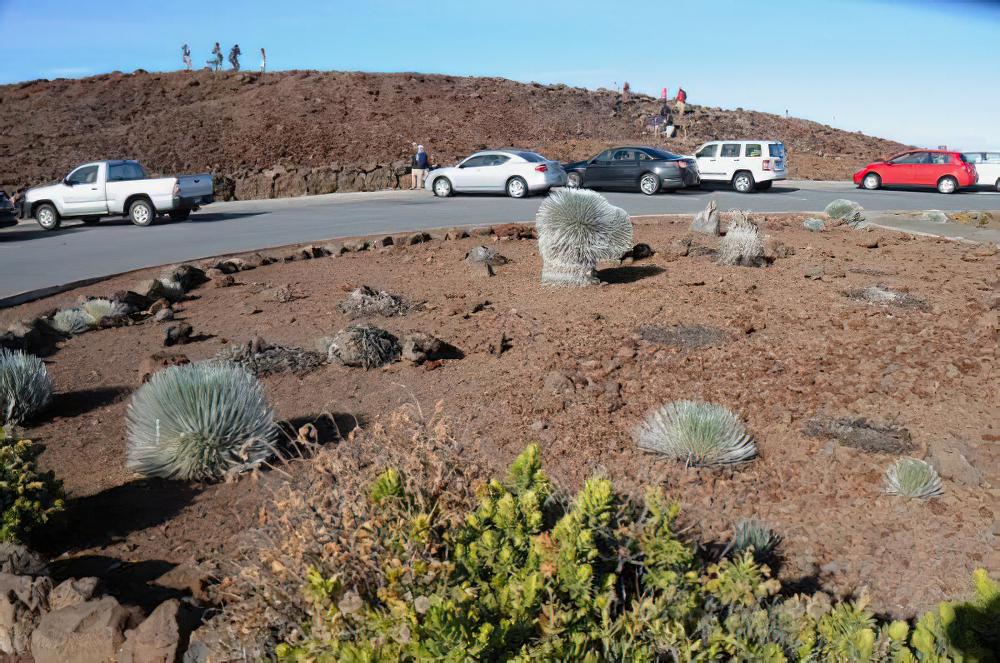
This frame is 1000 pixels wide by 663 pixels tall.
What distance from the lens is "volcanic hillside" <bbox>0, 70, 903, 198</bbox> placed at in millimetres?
34250

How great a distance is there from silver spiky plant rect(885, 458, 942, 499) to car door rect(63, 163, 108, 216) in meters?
19.7

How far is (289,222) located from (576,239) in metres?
11.0

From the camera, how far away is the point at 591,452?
17.1 feet

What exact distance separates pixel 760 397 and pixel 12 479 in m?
4.74

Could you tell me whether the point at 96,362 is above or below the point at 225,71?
below

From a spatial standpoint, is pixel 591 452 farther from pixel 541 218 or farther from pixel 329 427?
pixel 541 218

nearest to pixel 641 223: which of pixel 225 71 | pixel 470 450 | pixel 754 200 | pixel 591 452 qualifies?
pixel 754 200

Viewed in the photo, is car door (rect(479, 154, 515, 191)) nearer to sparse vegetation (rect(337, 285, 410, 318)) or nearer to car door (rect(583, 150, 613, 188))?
car door (rect(583, 150, 613, 188))

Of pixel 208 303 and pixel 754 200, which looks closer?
pixel 208 303

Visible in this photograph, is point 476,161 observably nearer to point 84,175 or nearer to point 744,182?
point 744,182

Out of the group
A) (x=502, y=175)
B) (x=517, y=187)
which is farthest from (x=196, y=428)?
(x=502, y=175)

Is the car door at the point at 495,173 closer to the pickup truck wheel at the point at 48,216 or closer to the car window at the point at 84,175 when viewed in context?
the car window at the point at 84,175

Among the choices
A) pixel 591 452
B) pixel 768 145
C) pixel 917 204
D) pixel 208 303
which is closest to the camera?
pixel 591 452

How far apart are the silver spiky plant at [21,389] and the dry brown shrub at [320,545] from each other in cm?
340
